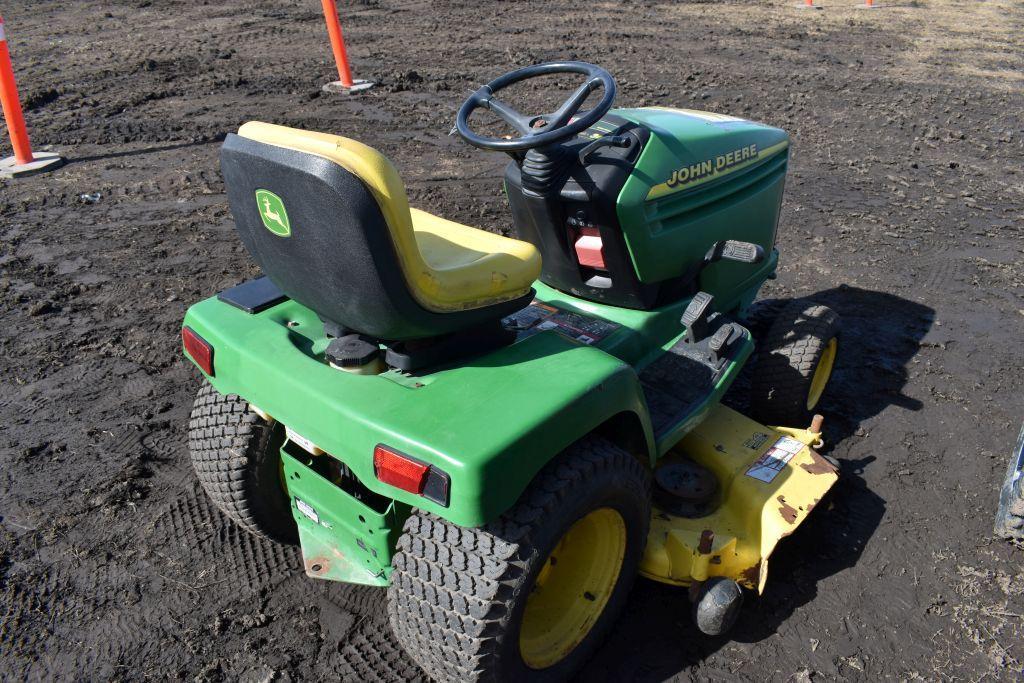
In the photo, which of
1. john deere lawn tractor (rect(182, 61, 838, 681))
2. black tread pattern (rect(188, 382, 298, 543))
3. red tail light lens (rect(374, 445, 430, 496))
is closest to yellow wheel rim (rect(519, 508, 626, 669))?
john deere lawn tractor (rect(182, 61, 838, 681))

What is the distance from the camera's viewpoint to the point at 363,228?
5.49 feet

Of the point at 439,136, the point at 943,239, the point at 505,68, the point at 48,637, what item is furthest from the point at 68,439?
the point at 505,68

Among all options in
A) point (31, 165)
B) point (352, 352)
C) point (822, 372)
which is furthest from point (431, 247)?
point (31, 165)

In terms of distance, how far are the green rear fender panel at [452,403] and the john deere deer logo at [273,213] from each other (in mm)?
369

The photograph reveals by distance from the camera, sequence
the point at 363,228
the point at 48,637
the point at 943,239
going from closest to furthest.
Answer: the point at 363,228 < the point at 48,637 < the point at 943,239

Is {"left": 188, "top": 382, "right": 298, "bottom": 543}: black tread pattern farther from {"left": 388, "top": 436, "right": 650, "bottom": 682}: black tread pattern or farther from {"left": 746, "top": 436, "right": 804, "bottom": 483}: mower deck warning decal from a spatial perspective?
{"left": 746, "top": 436, "right": 804, "bottom": 483}: mower deck warning decal

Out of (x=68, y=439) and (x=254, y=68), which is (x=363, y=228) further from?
(x=254, y=68)

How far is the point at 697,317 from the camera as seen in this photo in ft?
9.22

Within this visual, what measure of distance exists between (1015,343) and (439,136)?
449cm

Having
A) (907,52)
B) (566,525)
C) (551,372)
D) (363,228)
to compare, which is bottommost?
(907,52)

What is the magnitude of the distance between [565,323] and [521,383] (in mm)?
885

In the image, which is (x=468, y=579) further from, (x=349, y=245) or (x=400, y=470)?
(x=349, y=245)

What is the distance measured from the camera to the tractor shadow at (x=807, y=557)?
7.39 feet

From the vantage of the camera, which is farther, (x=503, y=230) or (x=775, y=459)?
(x=503, y=230)
